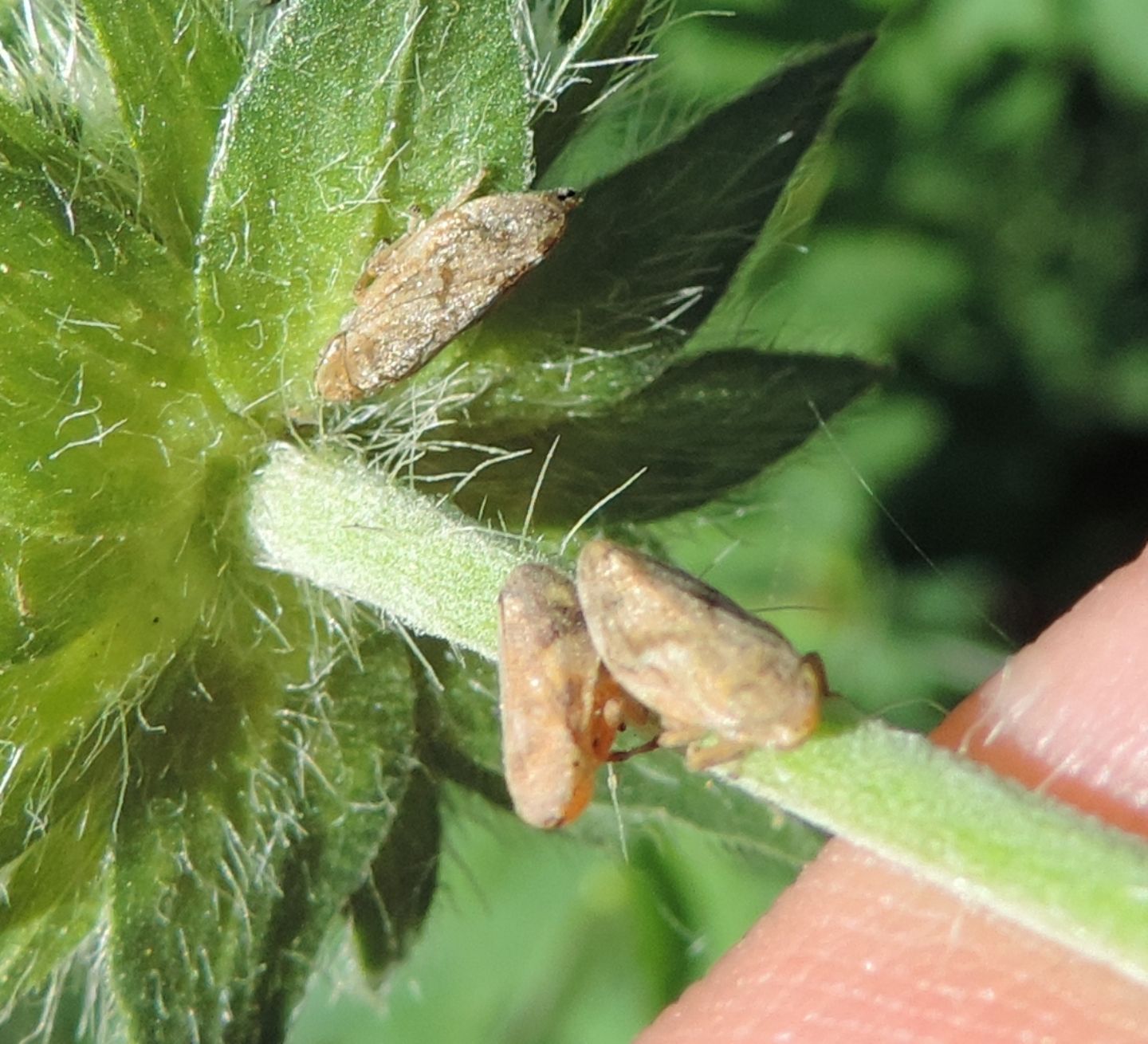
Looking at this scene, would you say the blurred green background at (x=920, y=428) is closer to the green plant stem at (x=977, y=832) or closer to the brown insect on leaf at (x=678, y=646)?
the brown insect on leaf at (x=678, y=646)

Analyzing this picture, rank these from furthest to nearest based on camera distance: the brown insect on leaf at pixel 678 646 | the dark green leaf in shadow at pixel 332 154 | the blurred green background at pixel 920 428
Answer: the blurred green background at pixel 920 428 → the dark green leaf in shadow at pixel 332 154 → the brown insect on leaf at pixel 678 646

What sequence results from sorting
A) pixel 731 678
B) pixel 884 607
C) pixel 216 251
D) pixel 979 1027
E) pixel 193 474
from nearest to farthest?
pixel 731 678, pixel 216 251, pixel 193 474, pixel 979 1027, pixel 884 607

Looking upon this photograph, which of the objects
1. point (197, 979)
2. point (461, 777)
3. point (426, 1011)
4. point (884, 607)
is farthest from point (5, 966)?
point (884, 607)

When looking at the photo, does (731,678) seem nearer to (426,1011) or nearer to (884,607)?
(426,1011)

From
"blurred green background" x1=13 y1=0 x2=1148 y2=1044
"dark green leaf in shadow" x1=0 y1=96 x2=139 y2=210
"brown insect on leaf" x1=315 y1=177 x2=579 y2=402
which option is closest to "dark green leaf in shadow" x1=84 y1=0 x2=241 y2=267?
"dark green leaf in shadow" x1=0 y1=96 x2=139 y2=210

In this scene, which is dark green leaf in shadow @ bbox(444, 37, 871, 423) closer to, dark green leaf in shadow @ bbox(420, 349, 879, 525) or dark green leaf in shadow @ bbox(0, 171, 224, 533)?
dark green leaf in shadow @ bbox(420, 349, 879, 525)

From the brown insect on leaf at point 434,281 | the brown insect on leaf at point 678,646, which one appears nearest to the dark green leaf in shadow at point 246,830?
the brown insect on leaf at point 434,281

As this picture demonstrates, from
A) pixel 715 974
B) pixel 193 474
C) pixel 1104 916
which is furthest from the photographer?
pixel 715 974
